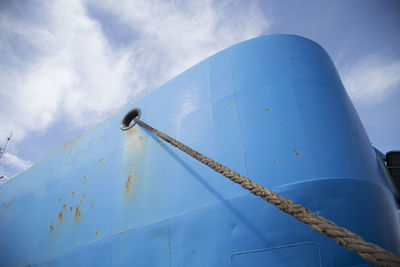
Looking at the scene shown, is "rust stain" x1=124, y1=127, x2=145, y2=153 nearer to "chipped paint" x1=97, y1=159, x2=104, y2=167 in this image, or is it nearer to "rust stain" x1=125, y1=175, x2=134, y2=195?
"rust stain" x1=125, y1=175, x2=134, y2=195

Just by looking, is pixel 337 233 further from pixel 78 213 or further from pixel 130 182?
pixel 78 213

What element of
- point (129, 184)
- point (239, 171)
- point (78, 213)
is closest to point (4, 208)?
→ point (78, 213)

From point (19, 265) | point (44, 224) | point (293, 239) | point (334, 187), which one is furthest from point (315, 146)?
point (19, 265)

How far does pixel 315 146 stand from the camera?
1.97 meters

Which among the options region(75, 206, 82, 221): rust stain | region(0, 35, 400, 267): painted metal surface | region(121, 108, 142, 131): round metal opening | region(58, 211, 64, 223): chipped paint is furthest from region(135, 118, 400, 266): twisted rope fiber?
region(58, 211, 64, 223): chipped paint

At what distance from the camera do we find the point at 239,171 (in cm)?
210

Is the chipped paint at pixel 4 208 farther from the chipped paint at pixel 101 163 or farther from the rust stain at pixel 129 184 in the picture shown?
the rust stain at pixel 129 184

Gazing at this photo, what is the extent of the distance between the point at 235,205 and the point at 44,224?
386 centimetres

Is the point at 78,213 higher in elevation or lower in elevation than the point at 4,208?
lower

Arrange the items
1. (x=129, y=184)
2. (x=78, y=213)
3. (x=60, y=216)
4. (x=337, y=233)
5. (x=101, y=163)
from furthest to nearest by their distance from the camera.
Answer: (x=60, y=216) < (x=101, y=163) < (x=78, y=213) < (x=129, y=184) < (x=337, y=233)

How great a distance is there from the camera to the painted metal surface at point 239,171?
5.80ft

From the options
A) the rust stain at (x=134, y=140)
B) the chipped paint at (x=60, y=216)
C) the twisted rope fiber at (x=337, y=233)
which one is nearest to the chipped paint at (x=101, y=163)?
the rust stain at (x=134, y=140)

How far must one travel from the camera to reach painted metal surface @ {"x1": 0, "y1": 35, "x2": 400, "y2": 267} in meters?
1.77

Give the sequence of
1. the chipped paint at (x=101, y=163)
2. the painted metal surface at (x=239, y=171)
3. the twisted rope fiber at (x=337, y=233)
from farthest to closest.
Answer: the chipped paint at (x=101, y=163), the painted metal surface at (x=239, y=171), the twisted rope fiber at (x=337, y=233)
